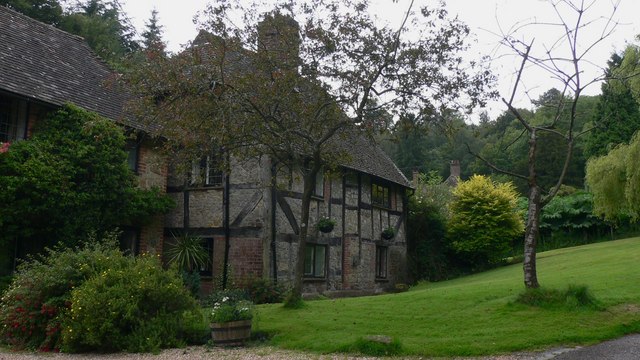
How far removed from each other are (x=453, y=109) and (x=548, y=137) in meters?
40.6

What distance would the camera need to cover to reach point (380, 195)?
26.9 m

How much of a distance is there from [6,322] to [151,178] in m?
7.77

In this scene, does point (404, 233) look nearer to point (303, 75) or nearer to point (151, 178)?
point (151, 178)

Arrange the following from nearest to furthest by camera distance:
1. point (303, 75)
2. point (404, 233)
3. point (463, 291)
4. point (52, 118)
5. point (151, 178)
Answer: point (303, 75), point (463, 291), point (52, 118), point (151, 178), point (404, 233)

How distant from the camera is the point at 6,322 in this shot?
1257 centimetres

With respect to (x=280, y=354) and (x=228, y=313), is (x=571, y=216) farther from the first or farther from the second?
(x=280, y=354)

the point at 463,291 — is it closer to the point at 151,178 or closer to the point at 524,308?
the point at 524,308

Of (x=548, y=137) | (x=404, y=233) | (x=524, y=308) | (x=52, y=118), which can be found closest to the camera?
(x=524, y=308)

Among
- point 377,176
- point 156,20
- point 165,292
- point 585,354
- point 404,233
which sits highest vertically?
point 156,20

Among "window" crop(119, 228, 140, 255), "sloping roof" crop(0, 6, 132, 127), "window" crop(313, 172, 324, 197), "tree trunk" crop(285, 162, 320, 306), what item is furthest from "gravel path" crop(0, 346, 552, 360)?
"window" crop(313, 172, 324, 197)

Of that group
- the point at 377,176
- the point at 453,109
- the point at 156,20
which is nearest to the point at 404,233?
the point at 377,176

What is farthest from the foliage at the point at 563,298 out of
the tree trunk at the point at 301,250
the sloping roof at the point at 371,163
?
the sloping roof at the point at 371,163

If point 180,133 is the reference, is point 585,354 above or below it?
below

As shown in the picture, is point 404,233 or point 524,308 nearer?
point 524,308
